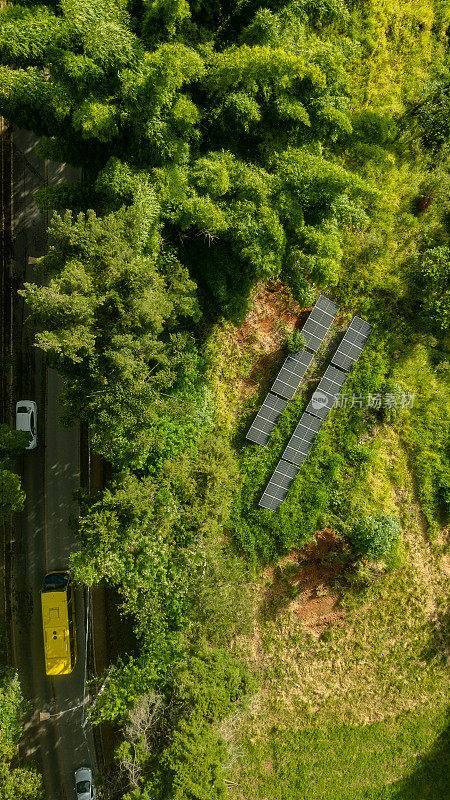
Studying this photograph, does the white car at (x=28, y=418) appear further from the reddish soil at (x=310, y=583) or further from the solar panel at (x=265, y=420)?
the reddish soil at (x=310, y=583)

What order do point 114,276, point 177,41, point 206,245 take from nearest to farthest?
point 114,276, point 177,41, point 206,245

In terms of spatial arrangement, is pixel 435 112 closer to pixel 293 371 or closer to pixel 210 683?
pixel 293 371

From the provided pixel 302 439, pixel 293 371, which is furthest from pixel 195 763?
pixel 293 371

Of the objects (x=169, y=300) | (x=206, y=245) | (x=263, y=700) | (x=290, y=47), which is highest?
(x=290, y=47)

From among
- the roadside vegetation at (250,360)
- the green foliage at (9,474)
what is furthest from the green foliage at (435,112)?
the green foliage at (9,474)

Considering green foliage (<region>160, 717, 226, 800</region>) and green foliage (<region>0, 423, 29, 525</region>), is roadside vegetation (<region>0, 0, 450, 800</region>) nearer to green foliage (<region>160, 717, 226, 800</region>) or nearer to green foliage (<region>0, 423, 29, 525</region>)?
green foliage (<region>160, 717, 226, 800</region>)

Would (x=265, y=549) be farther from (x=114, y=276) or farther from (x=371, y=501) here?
(x=114, y=276)

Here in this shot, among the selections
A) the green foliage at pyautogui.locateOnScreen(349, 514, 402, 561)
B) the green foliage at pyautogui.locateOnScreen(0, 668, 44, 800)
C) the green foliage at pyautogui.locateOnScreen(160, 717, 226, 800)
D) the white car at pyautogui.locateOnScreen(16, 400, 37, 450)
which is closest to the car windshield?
the green foliage at pyautogui.locateOnScreen(0, 668, 44, 800)

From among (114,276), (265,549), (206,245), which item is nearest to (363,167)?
(206,245)
